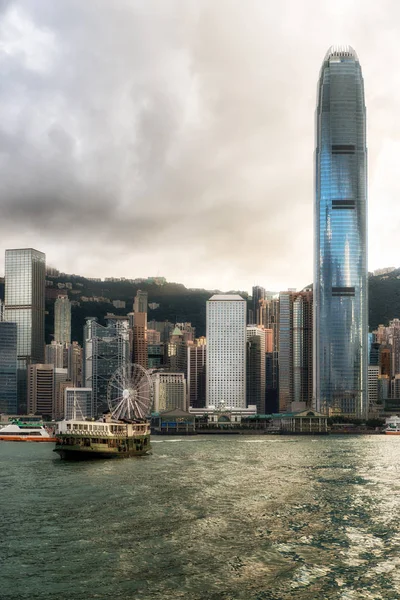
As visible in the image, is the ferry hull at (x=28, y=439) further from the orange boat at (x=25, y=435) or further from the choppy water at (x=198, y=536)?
the choppy water at (x=198, y=536)

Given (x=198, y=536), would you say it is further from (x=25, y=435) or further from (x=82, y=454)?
(x=25, y=435)

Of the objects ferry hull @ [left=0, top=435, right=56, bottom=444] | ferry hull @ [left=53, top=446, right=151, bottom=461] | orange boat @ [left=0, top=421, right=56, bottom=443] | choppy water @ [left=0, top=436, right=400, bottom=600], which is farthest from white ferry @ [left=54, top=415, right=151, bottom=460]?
orange boat @ [left=0, top=421, right=56, bottom=443]

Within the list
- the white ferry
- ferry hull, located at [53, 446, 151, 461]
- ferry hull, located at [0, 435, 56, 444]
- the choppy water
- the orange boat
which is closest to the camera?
the choppy water

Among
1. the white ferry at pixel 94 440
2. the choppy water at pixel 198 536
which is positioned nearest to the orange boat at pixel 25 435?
the white ferry at pixel 94 440

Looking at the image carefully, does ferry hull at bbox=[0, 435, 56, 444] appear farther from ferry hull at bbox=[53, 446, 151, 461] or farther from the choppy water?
the choppy water

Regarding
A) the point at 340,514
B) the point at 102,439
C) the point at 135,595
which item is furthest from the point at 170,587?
the point at 102,439

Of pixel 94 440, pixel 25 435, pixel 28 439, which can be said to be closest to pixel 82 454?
pixel 94 440

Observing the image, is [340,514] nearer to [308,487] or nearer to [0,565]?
[308,487]

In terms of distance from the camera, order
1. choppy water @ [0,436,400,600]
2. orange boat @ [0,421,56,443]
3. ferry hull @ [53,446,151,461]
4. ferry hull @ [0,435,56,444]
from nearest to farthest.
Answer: choppy water @ [0,436,400,600]
ferry hull @ [53,446,151,461]
ferry hull @ [0,435,56,444]
orange boat @ [0,421,56,443]
